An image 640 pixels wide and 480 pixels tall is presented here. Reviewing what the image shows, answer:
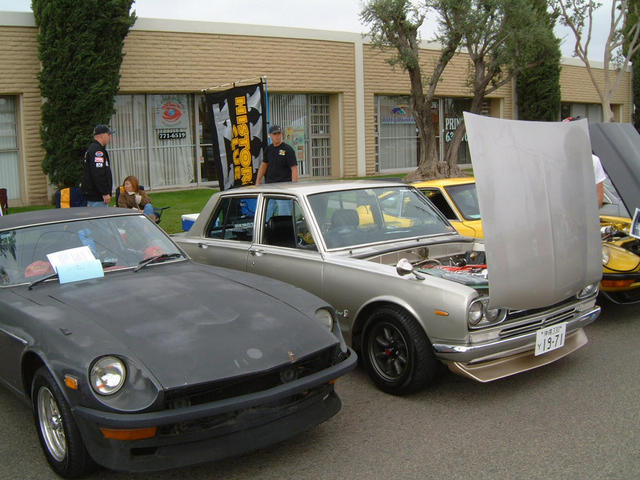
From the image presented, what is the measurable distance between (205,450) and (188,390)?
305mm

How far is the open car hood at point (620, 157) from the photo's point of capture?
6332 millimetres

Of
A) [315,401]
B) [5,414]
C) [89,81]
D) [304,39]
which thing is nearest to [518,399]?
[315,401]

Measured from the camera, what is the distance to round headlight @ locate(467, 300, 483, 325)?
4.07m

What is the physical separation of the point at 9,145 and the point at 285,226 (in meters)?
11.3

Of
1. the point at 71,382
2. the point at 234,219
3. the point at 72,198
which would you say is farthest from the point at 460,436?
the point at 72,198

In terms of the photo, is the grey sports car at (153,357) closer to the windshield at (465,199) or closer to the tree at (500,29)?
the windshield at (465,199)

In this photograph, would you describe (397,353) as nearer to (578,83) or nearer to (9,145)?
(9,145)

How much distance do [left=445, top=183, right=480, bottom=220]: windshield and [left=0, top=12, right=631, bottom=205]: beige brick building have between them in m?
9.44

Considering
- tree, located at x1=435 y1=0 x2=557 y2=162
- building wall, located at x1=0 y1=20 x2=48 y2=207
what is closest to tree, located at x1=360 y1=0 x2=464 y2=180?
tree, located at x1=435 y1=0 x2=557 y2=162

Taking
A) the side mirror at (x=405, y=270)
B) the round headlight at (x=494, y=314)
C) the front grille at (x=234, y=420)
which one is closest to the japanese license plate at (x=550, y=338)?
the round headlight at (x=494, y=314)

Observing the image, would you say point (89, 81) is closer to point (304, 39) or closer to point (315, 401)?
point (304, 39)

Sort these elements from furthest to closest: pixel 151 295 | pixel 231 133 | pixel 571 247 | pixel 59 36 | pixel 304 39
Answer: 1. pixel 304 39
2. pixel 59 36
3. pixel 231 133
4. pixel 571 247
5. pixel 151 295

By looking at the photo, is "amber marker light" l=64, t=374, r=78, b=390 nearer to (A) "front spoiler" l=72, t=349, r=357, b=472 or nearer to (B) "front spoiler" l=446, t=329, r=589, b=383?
(A) "front spoiler" l=72, t=349, r=357, b=472

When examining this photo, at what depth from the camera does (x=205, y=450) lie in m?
3.04
